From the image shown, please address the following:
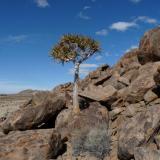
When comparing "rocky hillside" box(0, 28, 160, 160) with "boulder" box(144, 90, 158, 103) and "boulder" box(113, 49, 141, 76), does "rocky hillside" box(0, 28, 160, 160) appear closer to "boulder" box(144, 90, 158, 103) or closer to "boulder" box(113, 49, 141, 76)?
"boulder" box(144, 90, 158, 103)

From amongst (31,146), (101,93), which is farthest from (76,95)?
(31,146)

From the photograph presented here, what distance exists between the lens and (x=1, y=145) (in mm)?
18578

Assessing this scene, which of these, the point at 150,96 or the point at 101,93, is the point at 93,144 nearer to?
the point at 150,96

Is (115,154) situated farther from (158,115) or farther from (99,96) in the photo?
(99,96)

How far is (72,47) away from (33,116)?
680 cm

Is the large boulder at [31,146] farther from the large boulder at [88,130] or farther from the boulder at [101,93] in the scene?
the boulder at [101,93]

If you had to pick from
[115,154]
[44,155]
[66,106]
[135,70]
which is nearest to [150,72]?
[135,70]

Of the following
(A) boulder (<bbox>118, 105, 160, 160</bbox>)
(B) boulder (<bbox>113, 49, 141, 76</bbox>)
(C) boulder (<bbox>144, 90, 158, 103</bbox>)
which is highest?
(B) boulder (<bbox>113, 49, 141, 76</bbox>)

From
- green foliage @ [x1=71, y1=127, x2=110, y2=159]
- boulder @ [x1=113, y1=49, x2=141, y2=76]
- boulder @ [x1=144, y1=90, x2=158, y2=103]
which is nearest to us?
green foliage @ [x1=71, y1=127, x2=110, y2=159]

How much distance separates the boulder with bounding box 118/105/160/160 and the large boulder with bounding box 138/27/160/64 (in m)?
9.21

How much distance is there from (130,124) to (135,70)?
38.9 ft

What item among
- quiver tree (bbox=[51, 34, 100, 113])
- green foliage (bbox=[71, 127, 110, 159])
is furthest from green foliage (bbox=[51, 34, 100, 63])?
green foliage (bbox=[71, 127, 110, 159])

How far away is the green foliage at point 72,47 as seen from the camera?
28031 millimetres

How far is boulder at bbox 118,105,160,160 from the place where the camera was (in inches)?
659
